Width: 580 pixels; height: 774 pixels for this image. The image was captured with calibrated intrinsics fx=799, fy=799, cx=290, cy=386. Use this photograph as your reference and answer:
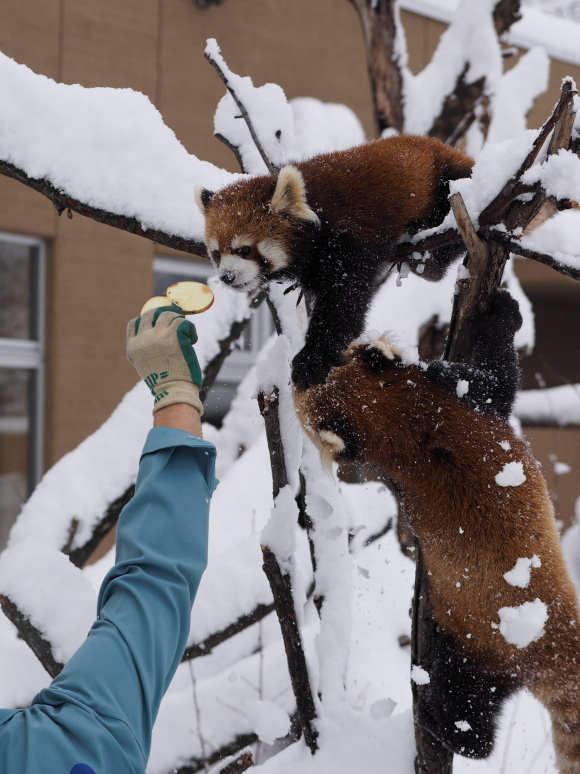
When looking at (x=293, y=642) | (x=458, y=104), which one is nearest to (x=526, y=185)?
(x=293, y=642)

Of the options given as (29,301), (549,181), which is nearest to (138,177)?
(549,181)

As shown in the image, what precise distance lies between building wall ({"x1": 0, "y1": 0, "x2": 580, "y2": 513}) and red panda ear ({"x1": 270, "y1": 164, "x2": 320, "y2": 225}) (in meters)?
3.32

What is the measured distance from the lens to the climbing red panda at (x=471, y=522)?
1.08 metres

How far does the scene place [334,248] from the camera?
1403mm

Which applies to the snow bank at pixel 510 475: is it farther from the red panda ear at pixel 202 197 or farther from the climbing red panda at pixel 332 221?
the red panda ear at pixel 202 197

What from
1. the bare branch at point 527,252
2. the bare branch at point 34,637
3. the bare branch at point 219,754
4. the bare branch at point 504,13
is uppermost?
the bare branch at point 504,13

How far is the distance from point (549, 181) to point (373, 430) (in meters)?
0.41

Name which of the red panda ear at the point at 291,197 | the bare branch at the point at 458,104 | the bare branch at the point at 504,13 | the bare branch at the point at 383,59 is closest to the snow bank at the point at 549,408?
the bare branch at the point at 458,104

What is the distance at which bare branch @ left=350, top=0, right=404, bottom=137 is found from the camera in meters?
3.38

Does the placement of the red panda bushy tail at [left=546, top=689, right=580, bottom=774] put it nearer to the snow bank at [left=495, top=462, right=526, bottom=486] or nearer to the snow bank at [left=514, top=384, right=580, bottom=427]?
the snow bank at [left=495, top=462, right=526, bottom=486]

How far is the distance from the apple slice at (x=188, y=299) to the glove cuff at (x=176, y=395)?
20 centimetres

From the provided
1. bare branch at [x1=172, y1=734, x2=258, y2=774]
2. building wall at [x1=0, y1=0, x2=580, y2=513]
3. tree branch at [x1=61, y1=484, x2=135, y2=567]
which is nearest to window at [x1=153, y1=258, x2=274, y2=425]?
building wall at [x1=0, y1=0, x2=580, y2=513]

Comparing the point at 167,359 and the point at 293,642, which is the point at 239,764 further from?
the point at 167,359

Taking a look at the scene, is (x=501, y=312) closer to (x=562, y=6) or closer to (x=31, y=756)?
(x=31, y=756)
